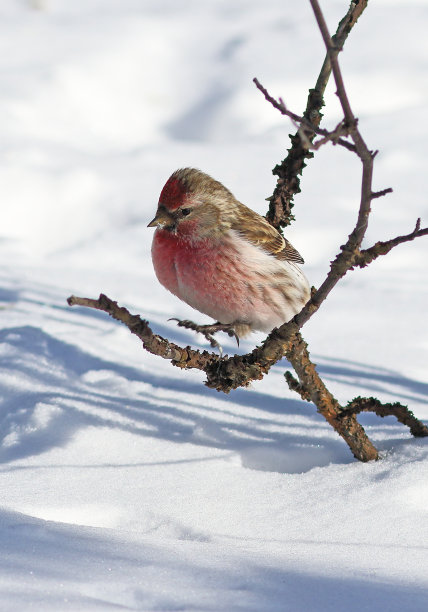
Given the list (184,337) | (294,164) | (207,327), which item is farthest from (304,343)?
(184,337)

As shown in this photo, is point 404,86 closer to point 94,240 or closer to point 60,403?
point 94,240

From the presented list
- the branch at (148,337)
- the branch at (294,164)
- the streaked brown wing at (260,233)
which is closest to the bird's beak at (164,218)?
the streaked brown wing at (260,233)

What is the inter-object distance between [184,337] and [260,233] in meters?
1.93

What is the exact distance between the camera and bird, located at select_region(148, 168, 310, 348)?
94.4 inches

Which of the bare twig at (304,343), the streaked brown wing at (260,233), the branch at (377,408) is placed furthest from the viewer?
the branch at (377,408)

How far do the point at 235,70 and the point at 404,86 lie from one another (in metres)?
1.69

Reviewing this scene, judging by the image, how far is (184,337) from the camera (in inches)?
179

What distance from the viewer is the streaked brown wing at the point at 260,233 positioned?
2.59 metres

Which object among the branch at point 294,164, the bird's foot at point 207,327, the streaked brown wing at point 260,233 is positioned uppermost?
the branch at point 294,164

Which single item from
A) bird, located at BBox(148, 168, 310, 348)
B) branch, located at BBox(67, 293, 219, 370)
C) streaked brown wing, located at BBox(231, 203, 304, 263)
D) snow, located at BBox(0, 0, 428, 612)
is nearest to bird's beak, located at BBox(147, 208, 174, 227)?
bird, located at BBox(148, 168, 310, 348)

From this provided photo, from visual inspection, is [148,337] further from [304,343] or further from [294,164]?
[294,164]

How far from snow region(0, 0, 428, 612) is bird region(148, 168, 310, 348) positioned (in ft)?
2.04

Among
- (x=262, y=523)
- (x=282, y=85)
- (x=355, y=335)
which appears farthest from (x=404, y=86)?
(x=262, y=523)

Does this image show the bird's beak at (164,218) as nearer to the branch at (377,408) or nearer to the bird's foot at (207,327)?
the bird's foot at (207,327)
